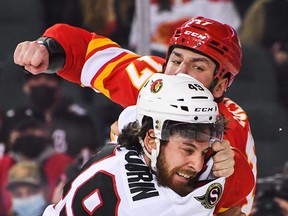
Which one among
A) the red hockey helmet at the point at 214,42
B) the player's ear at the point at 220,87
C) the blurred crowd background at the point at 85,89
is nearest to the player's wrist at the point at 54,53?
the red hockey helmet at the point at 214,42

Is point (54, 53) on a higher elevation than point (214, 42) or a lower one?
lower

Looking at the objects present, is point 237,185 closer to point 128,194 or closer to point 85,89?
point 128,194

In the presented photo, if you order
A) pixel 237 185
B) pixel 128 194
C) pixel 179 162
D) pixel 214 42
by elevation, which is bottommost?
pixel 237 185

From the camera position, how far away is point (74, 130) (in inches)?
206

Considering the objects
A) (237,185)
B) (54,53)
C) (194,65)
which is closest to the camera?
(237,185)

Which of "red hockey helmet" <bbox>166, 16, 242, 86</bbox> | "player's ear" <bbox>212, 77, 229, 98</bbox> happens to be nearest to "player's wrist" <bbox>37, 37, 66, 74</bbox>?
"red hockey helmet" <bbox>166, 16, 242, 86</bbox>

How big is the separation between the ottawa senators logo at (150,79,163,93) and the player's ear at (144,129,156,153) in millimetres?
118

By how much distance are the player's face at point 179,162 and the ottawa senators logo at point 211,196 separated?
0.06 m

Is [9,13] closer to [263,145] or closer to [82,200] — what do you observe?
[263,145]

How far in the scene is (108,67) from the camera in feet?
12.3

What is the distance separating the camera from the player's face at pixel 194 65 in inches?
134

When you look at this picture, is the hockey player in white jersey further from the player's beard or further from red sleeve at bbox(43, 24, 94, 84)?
red sleeve at bbox(43, 24, 94, 84)

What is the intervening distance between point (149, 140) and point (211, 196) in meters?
0.24

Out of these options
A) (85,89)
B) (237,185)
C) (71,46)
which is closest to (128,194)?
(237,185)
